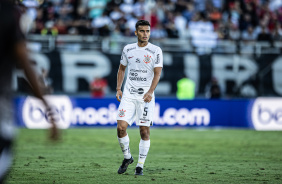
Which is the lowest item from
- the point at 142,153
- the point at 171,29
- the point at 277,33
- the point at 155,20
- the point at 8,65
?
the point at 142,153

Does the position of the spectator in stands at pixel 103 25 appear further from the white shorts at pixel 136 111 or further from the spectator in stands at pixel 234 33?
the white shorts at pixel 136 111

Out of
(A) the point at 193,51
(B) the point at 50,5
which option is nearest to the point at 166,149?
(A) the point at 193,51

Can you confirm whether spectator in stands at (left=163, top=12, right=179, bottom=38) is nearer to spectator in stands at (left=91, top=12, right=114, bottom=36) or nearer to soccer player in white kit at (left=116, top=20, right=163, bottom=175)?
spectator in stands at (left=91, top=12, right=114, bottom=36)

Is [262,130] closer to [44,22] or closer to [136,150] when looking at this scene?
[136,150]

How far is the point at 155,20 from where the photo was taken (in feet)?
78.5

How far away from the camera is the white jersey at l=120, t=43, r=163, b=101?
29.9ft

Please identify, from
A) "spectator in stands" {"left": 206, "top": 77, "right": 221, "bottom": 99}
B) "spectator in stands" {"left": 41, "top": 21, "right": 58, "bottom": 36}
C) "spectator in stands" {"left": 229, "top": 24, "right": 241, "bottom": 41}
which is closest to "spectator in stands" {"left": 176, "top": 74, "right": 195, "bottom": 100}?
"spectator in stands" {"left": 206, "top": 77, "right": 221, "bottom": 99}

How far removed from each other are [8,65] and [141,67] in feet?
16.3

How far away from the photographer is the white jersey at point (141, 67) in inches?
359

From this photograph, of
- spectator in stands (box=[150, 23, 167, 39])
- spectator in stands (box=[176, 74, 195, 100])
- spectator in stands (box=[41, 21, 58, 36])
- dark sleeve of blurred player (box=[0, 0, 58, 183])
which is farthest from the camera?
spectator in stands (box=[150, 23, 167, 39])

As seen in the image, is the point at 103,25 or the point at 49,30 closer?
the point at 49,30

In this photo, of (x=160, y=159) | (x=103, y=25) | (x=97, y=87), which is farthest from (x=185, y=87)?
(x=160, y=159)

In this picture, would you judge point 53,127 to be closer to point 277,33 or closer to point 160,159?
point 160,159

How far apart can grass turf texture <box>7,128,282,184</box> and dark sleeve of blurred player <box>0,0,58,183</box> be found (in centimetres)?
377
